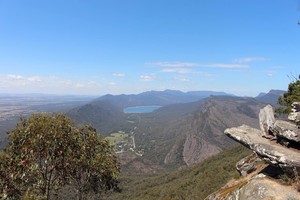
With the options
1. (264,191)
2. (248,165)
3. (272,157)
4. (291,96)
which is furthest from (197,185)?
(264,191)

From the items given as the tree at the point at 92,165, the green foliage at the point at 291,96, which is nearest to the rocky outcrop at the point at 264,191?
the tree at the point at 92,165

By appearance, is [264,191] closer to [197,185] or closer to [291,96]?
[291,96]

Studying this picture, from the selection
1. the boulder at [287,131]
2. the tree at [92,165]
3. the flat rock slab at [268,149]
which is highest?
the boulder at [287,131]

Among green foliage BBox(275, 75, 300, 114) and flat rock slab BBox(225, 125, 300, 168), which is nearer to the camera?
flat rock slab BBox(225, 125, 300, 168)

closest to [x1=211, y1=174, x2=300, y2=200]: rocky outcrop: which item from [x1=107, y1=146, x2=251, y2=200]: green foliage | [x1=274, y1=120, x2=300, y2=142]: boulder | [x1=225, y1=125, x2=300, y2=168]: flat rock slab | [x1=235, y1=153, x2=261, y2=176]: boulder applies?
[x1=225, y1=125, x2=300, y2=168]: flat rock slab

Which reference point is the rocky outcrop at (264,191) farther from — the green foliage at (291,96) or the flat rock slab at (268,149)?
the green foliage at (291,96)

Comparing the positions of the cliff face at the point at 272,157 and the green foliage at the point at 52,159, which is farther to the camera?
the green foliage at the point at 52,159

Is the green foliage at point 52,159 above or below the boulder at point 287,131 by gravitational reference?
below

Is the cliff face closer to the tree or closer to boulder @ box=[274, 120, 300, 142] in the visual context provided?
boulder @ box=[274, 120, 300, 142]
